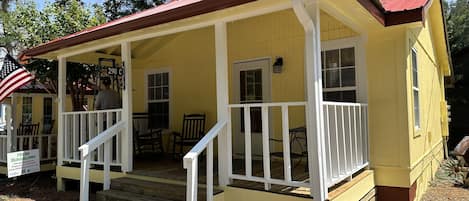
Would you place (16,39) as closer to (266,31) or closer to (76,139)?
(76,139)

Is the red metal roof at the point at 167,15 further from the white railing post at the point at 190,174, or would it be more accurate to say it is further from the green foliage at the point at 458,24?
the green foliage at the point at 458,24

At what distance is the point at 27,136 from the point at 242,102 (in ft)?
17.5

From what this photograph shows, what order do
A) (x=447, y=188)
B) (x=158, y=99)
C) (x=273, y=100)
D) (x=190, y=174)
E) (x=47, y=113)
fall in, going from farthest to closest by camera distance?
1. (x=47, y=113)
2. (x=158, y=99)
3. (x=447, y=188)
4. (x=273, y=100)
5. (x=190, y=174)

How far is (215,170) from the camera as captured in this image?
18.3 ft

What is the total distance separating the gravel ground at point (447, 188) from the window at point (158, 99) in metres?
5.48

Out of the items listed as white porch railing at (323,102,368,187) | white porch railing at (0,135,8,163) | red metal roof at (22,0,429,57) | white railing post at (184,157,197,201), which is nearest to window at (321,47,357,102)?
white porch railing at (323,102,368,187)

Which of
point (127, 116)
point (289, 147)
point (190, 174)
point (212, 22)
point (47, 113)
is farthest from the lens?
point (47, 113)

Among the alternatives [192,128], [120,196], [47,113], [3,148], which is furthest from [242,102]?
[47,113]

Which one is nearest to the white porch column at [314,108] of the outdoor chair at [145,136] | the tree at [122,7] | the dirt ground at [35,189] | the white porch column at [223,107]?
the white porch column at [223,107]

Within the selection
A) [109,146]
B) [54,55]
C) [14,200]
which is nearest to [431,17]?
[109,146]

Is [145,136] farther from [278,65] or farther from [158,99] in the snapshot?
[278,65]

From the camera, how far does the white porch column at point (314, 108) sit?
3682mm

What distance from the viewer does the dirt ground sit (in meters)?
6.11

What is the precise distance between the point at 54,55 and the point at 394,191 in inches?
248
